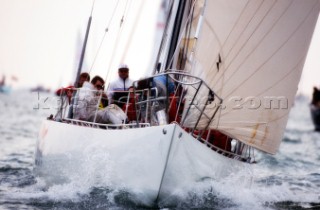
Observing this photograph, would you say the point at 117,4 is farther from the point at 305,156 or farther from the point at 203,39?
the point at 305,156

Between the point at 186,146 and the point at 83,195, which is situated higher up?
the point at 186,146

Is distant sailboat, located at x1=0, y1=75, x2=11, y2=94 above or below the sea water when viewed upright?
above

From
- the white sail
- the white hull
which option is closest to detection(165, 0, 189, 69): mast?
the white sail

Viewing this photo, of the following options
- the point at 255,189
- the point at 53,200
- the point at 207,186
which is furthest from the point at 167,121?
the point at 255,189

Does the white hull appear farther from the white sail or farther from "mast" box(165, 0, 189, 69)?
"mast" box(165, 0, 189, 69)

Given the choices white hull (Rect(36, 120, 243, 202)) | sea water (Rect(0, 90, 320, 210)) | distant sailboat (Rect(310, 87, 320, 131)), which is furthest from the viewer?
distant sailboat (Rect(310, 87, 320, 131))

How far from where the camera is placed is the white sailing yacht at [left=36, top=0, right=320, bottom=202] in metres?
7.81

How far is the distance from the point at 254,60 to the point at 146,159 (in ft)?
7.37

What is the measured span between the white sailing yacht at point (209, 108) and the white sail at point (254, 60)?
14 mm

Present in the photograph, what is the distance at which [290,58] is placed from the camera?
29.9 feet

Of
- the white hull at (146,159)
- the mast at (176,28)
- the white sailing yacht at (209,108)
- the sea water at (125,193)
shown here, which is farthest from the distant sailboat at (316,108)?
the white hull at (146,159)

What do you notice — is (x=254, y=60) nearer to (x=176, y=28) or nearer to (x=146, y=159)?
(x=146, y=159)

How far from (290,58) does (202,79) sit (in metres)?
1.75

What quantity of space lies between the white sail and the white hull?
516 mm
